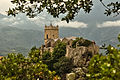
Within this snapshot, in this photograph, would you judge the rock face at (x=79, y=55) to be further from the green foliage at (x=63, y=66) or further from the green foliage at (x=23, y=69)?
the green foliage at (x=23, y=69)

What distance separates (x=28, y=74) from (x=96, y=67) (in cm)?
842

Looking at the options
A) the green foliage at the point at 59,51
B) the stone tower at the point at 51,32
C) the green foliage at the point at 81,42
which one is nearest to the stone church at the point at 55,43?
the stone tower at the point at 51,32

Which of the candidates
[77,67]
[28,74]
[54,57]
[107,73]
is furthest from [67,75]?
[107,73]

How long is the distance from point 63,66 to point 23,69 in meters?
53.3

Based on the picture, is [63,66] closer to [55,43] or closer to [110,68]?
[55,43]

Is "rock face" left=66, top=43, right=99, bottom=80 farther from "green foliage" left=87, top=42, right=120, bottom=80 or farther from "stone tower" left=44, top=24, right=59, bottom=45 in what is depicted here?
"green foliage" left=87, top=42, right=120, bottom=80

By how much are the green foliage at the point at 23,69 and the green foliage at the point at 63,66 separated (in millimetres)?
52549

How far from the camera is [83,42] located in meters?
73.6

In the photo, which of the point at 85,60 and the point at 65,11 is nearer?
the point at 65,11

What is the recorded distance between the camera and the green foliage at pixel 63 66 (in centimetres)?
6606

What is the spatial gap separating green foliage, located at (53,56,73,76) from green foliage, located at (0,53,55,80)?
52.5 meters

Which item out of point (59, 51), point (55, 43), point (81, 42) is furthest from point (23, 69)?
point (55, 43)

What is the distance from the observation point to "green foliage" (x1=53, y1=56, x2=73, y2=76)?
6606cm

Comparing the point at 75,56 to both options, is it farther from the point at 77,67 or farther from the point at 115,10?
the point at 115,10
